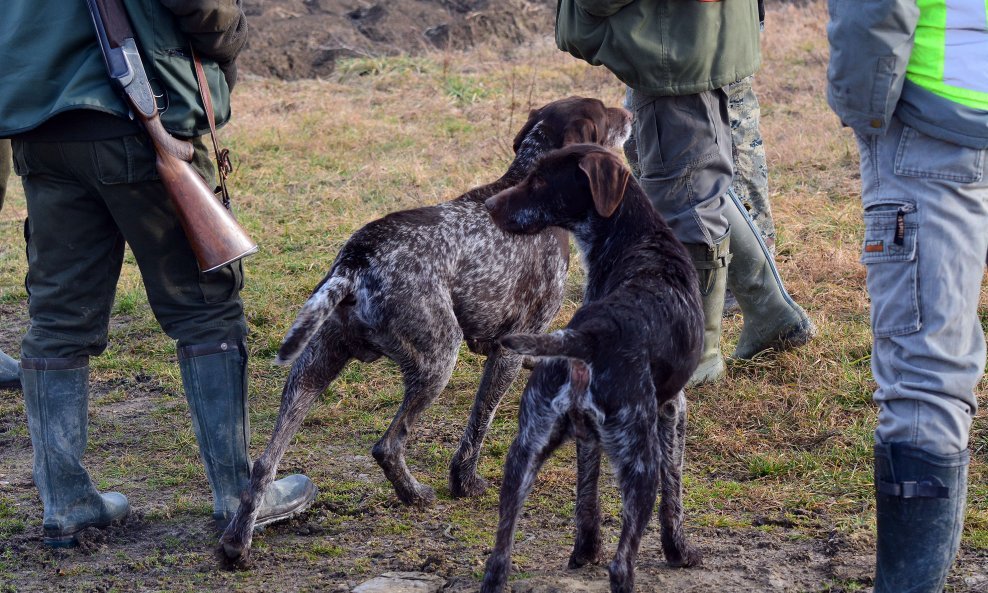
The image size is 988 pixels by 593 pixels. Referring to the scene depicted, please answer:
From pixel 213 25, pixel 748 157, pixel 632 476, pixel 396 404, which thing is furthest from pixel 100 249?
pixel 748 157

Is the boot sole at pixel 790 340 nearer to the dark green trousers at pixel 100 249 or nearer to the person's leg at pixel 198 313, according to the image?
the person's leg at pixel 198 313

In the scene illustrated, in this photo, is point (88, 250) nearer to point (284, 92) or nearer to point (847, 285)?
point (847, 285)

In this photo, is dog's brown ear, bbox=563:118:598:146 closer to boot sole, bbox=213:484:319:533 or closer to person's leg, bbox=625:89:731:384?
person's leg, bbox=625:89:731:384

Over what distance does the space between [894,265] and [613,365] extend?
0.82 metres

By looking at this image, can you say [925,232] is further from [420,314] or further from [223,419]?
[223,419]

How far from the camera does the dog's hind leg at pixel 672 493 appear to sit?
11.5 feet

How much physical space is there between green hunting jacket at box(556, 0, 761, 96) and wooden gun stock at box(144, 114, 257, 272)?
167 cm

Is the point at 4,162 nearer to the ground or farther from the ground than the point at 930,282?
farther from the ground

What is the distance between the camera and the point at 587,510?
3531 millimetres

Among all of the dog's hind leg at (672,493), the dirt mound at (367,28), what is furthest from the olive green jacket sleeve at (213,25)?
the dirt mound at (367,28)

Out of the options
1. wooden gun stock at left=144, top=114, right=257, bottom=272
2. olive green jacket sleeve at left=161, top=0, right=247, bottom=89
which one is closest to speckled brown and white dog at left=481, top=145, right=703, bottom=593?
wooden gun stock at left=144, top=114, right=257, bottom=272

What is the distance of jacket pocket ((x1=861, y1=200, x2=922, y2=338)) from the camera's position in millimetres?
2826

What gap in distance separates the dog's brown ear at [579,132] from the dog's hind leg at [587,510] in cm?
169

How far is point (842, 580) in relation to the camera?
11.3 ft
